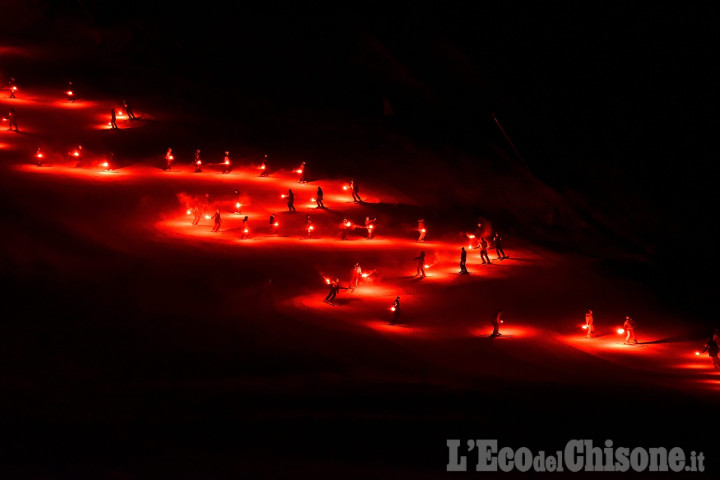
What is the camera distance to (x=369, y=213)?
2441 cm

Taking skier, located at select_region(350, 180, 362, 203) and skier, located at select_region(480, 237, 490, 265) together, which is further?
skier, located at select_region(350, 180, 362, 203)

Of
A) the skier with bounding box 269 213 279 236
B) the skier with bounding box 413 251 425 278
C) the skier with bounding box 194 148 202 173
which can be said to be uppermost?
the skier with bounding box 194 148 202 173

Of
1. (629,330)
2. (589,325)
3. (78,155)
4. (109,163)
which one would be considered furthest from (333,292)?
(78,155)

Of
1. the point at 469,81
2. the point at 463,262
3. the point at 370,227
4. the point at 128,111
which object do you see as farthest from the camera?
the point at 469,81

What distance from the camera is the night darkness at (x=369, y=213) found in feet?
35.8

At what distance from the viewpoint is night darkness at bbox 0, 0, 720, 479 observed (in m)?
10.9

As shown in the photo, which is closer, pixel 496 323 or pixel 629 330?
pixel 496 323

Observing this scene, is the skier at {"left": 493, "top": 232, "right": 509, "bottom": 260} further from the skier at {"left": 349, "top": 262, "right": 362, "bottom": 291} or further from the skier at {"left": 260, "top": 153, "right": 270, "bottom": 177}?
the skier at {"left": 260, "top": 153, "right": 270, "bottom": 177}

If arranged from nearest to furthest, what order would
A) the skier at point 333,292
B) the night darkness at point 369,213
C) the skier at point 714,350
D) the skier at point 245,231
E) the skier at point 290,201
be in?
the night darkness at point 369,213 < the skier at point 714,350 < the skier at point 333,292 < the skier at point 245,231 < the skier at point 290,201

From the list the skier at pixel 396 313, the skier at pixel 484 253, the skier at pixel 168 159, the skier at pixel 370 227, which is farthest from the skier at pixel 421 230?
the skier at pixel 168 159

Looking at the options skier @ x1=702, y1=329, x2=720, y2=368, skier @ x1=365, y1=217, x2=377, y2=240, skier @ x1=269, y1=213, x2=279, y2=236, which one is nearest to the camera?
skier @ x1=702, y1=329, x2=720, y2=368

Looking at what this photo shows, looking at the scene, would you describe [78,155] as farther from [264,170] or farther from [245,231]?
[245,231]

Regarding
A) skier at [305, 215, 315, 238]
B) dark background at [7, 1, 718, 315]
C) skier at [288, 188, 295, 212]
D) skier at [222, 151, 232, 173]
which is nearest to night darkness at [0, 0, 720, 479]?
dark background at [7, 1, 718, 315]

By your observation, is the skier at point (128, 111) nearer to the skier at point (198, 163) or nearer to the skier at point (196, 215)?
the skier at point (198, 163)
